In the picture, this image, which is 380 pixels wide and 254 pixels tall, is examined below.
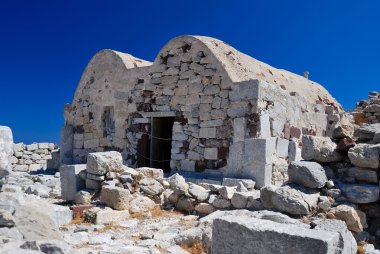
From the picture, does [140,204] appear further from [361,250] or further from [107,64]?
[107,64]

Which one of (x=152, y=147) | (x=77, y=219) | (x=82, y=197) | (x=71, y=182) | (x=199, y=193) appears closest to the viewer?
(x=77, y=219)

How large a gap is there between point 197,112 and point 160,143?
236 centimetres

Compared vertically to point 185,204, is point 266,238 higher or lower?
higher

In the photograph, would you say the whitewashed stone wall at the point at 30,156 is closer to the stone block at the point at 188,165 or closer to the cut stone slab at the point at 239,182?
the stone block at the point at 188,165

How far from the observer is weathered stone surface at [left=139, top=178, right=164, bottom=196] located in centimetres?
673

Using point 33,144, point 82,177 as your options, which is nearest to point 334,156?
point 82,177

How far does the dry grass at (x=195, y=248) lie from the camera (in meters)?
4.18

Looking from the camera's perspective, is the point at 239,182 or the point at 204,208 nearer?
the point at 204,208

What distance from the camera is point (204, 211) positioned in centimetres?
596

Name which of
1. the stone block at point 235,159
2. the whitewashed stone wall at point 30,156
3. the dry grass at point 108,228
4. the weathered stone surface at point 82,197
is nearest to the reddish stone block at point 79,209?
the weathered stone surface at point 82,197

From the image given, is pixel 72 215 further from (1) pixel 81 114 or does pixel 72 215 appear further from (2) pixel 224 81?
(1) pixel 81 114

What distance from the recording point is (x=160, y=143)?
11016 mm

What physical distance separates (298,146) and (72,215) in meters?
5.72

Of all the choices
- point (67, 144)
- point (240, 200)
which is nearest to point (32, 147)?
point (67, 144)
